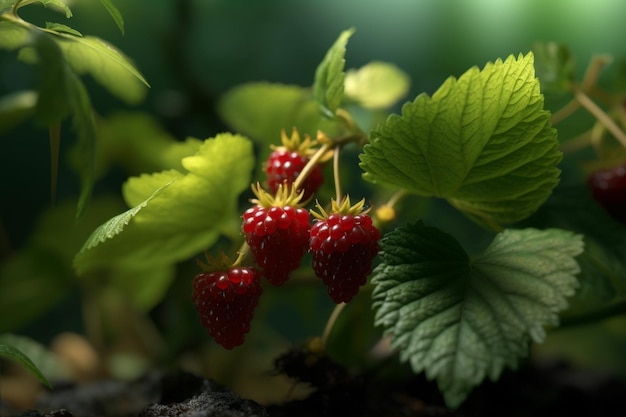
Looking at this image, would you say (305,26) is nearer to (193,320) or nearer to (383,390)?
(193,320)

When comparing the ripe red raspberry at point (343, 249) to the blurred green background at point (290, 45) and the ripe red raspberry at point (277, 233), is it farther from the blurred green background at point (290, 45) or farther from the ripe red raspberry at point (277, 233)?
the blurred green background at point (290, 45)

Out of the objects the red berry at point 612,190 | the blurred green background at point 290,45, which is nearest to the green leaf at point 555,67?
the red berry at point 612,190

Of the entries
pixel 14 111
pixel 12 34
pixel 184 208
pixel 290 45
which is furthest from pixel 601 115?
pixel 290 45

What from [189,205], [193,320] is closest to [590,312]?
[189,205]

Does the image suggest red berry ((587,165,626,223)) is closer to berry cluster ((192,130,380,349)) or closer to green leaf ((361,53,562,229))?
green leaf ((361,53,562,229))

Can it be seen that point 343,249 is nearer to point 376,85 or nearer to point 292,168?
point 292,168
